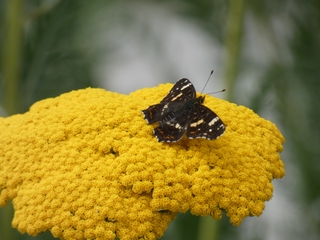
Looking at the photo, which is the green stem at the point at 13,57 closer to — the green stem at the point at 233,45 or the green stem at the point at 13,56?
the green stem at the point at 13,56

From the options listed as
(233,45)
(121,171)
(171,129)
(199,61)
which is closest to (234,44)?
(233,45)

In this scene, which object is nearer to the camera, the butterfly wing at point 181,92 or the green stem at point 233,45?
the butterfly wing at point 181,92

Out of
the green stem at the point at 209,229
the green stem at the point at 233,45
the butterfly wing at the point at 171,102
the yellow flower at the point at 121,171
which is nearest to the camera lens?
the yellow flower at the point at 121,171

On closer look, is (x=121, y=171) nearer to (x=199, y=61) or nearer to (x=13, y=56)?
(x=13, y=56)

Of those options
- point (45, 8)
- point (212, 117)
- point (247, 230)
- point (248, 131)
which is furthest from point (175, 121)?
point (247, 230)

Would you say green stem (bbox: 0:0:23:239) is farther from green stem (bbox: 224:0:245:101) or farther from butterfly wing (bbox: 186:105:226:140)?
butterfly wing (bbox: 186:105:226:140)

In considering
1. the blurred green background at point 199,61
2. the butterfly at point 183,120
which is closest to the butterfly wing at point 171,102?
the butterfly at point 183,120

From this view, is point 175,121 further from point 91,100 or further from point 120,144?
point 91,100
